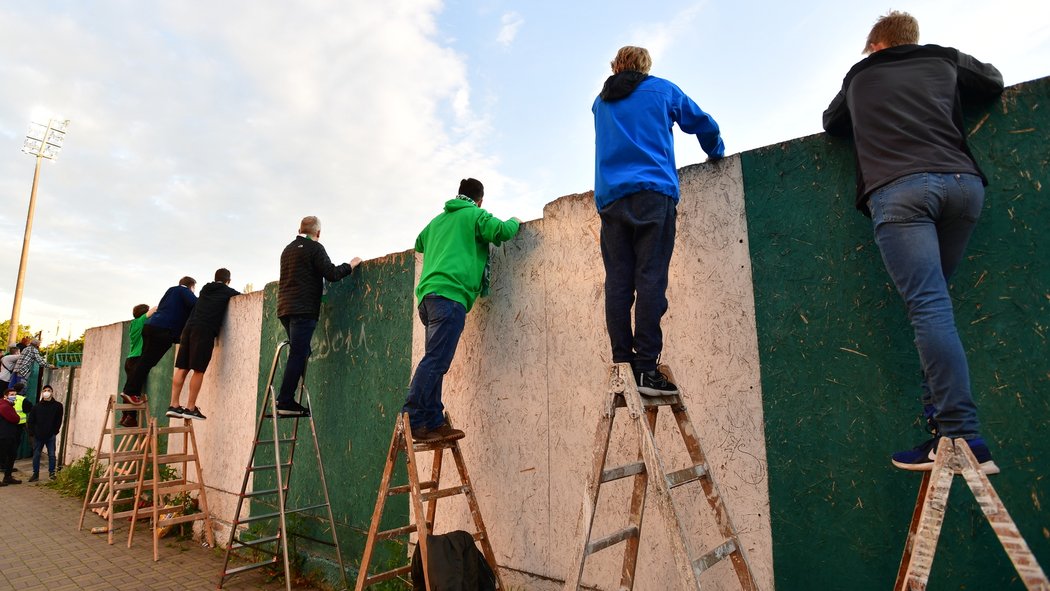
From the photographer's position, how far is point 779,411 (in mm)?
2535

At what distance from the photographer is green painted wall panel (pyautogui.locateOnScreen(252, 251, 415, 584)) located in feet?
14.4

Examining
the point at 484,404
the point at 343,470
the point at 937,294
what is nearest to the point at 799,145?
the point at 937,294

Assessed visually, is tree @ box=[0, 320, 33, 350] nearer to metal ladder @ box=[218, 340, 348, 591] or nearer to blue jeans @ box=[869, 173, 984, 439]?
metal ladder @ box=[218, 340, 348, 591]

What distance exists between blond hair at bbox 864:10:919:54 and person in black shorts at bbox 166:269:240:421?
650 cm

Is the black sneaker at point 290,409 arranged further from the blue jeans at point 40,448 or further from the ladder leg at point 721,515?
the blue jeans at point 40,448

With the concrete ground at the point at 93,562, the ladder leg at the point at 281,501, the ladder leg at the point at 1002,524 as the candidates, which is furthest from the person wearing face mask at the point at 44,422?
the ladder leg at the point at 1002,524

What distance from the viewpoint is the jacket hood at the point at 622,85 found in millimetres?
2711

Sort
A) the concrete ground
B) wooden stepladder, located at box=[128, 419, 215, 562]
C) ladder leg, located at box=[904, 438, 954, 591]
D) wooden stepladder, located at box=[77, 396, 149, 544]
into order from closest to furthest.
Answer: ladder leg, located at box=[904, 438, 954, 591], the concrete ground, wooden stepladder, located at box=[128, 419, 215, 562], wooden stepladder, located at box=[77, 396, 149, 544]

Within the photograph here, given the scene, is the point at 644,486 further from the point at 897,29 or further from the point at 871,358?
the point at 897,29

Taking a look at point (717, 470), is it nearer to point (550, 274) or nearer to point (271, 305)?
point (550, 274)

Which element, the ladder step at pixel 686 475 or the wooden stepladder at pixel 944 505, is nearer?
the wooden stepladder at pixel 944 505

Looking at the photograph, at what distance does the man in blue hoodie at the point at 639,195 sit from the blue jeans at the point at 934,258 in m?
0.84

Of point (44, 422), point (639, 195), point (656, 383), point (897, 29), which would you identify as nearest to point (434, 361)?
point (656, 383)

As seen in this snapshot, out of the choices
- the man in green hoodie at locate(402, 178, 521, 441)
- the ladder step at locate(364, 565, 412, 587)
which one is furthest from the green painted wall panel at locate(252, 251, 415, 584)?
the man in green hoodie at locate(402, 178, 521, 441)
